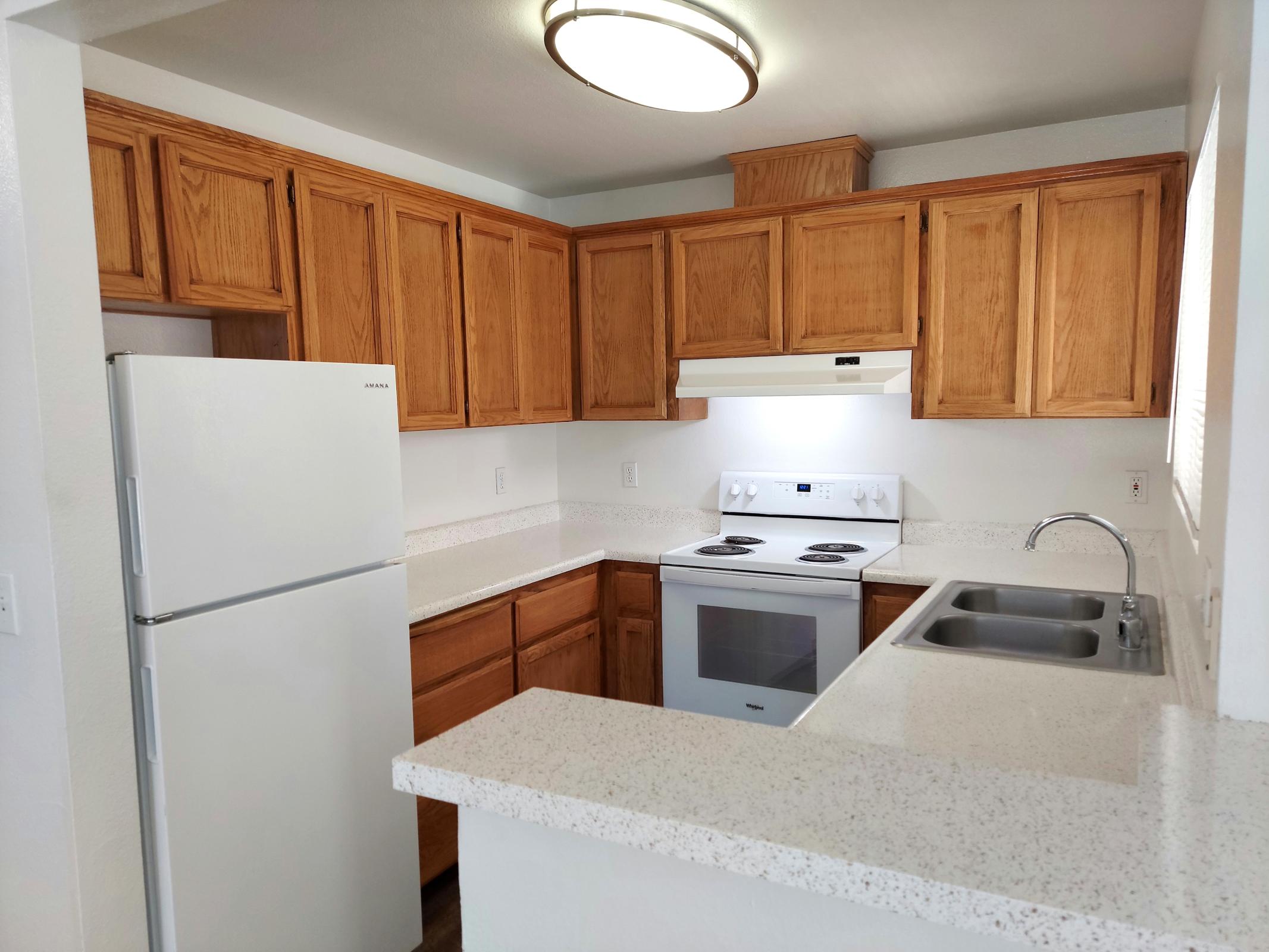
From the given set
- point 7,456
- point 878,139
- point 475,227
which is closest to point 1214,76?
point 878,139

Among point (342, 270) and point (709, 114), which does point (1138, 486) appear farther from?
point (342, 270)

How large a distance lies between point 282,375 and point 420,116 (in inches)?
49.7

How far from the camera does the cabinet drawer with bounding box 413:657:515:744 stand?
8.34ft

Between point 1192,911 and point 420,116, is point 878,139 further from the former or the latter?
point 1192,911

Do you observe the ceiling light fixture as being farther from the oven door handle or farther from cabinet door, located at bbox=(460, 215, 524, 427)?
the oven door handle

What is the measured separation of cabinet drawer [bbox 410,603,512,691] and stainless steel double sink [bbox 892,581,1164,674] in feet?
4.33

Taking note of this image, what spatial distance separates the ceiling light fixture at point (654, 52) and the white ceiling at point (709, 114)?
6 centimetres

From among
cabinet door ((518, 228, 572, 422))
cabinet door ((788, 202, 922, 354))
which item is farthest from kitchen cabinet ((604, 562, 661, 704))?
cabinet door ((788, 202, 922, 354))

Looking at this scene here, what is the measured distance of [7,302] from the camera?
1617 millimetres

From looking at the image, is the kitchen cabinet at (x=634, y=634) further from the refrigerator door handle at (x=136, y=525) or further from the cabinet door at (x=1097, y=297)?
the refrigerator door handle at (x=136, y=525)

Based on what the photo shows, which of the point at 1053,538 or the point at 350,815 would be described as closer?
the point at 350,815

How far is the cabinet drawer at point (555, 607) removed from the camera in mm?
2926

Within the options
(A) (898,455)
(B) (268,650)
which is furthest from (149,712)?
(A) (898,455)

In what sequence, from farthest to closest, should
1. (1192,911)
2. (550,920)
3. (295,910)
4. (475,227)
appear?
(475,227)
(295,910)
(550,920)
(1192,911)
